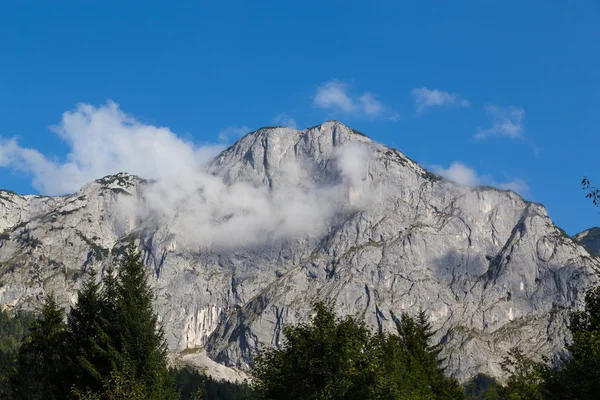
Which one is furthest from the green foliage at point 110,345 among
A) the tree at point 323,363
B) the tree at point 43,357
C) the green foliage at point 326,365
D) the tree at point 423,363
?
the tree at point 423,363

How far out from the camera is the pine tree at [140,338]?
42438 mm

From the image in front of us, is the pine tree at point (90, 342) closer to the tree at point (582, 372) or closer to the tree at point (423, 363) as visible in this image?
the tree at point (582, 372)

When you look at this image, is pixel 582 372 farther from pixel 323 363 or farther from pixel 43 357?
pixel 43 357

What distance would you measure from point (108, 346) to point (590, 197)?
31.4 m

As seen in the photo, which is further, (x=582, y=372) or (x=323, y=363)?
(x=582, y=372)

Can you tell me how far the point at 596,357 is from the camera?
37.2 metres

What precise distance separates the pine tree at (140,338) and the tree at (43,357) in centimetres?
599

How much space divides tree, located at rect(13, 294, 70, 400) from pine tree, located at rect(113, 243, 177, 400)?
5.99 m

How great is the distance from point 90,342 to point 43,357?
412 inches

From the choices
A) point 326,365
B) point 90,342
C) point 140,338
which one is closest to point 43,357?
point 90,342

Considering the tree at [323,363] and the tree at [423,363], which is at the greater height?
the tree at [423,363]

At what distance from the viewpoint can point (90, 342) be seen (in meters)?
44.3

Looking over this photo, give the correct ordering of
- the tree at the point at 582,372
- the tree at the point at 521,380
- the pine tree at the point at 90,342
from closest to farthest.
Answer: the tree at the point at 582,372, the pine tree at the point at 90,342, the tree at the point at 521,380

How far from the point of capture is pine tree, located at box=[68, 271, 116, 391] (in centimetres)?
4209
